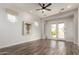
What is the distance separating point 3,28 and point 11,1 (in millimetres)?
1766

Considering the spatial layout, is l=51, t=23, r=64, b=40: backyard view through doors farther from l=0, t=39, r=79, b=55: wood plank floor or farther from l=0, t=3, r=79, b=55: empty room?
l=0, t=39, r=79, b=55: wood plank floor

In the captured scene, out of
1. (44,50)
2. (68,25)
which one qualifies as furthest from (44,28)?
(44,50)

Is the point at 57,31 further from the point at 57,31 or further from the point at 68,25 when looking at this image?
the point at 68,25

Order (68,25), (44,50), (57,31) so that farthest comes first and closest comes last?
(68,25) < (57,31) < (44,50)

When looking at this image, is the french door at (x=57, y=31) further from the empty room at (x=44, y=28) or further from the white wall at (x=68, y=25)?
the white wall at (x=68, y=25)

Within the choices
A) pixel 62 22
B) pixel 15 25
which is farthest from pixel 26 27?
pixel 62 22

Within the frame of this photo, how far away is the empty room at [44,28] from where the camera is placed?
2790 mm

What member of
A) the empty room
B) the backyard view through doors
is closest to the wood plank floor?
the empty room

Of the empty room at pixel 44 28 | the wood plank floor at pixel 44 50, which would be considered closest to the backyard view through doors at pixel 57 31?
the empty room at pixel 44 28

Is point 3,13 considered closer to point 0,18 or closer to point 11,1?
point 0,18

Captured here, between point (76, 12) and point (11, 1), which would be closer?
point (11, 1)

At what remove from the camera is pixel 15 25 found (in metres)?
3.98

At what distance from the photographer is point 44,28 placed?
14.1ft

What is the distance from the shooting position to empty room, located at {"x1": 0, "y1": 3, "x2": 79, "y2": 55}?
279 cm
